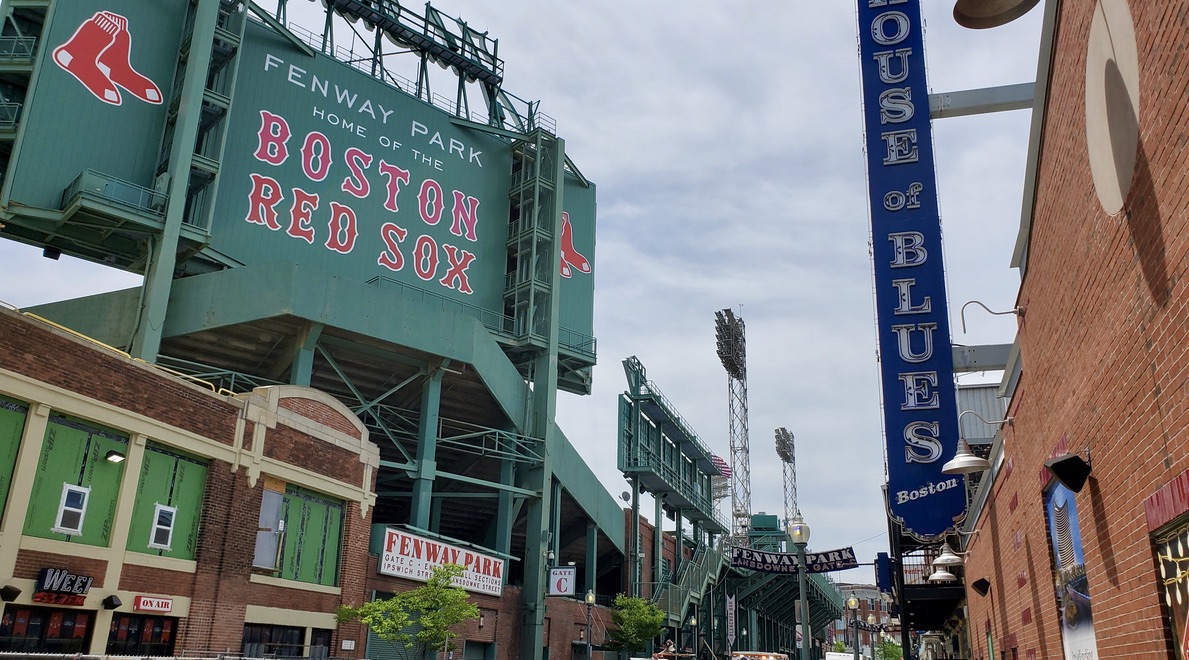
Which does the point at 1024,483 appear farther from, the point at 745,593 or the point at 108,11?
the point at 745,593

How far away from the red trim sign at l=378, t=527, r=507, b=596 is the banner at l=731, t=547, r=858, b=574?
10.6 metres

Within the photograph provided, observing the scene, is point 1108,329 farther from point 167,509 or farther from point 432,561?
point 432,561

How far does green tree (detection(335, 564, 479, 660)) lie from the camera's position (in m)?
26.1

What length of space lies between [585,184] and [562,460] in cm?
1522

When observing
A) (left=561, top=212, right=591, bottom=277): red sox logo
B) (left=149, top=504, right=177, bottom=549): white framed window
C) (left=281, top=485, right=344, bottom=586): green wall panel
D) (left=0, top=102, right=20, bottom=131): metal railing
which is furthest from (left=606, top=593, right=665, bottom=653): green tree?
(left=0, top=102, right=20, bottom=131): metal railing

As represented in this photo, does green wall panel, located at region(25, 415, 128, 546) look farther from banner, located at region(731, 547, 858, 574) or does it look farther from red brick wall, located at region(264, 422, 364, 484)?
banner, located at region(731, 547, 858, 574)

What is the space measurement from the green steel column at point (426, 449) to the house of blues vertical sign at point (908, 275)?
19294 mm

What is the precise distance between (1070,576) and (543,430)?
33.4 meters

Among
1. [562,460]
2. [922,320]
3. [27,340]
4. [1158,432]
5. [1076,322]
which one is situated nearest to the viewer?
[1158,432]

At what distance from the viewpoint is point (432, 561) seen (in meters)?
33.8

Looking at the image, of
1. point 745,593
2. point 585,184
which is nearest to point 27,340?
point 585,184

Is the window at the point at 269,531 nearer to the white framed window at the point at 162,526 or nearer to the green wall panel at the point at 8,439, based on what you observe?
the white framed window at the point at 162,526

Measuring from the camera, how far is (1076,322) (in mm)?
8461

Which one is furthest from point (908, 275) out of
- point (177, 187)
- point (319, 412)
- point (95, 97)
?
point (95, 97)
